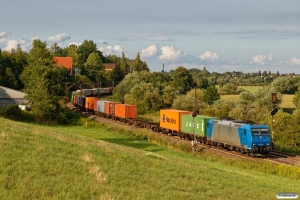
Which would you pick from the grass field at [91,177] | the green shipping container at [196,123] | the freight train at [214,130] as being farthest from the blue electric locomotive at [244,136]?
the grass field at [91,177]

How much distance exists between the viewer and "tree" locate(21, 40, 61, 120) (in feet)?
201

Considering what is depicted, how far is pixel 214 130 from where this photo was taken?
127 feet

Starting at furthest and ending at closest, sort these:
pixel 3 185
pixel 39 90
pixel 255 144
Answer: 1. pixel 39 90
2. pixel 255 144
3. pixel 3 185

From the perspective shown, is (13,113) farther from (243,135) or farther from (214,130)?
(243,135)

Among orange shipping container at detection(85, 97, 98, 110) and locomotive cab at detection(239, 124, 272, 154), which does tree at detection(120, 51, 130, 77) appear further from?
locomotive cab at detection(239, 124, 272, 154)

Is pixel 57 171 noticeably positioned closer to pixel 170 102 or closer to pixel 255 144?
pixel 255 144

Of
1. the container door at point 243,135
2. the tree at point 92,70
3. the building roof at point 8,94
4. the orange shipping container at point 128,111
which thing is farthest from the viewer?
the tree at point 92,70

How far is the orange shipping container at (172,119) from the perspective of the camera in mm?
46500

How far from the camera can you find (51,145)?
1775 centimetres

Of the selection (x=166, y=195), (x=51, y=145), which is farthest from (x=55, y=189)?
(x=51, y=145)

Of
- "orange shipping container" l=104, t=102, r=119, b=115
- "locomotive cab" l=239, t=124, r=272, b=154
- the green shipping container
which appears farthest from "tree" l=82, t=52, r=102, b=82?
"locomotive cab" l=239, t=124, r=272, b=154

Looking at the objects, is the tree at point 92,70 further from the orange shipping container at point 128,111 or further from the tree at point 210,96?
the orange shipping container at point 128,111

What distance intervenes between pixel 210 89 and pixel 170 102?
9618mm

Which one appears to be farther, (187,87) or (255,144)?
(187,87)
